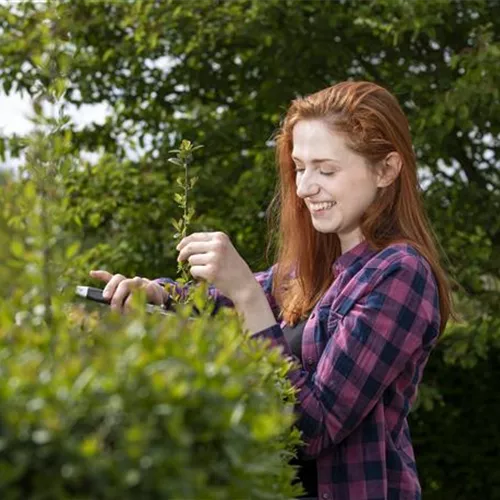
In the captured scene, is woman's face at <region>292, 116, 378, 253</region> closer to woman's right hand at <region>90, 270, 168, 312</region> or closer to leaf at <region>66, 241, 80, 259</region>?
woman's right hand at <region>90, 270, 168, 312</region>

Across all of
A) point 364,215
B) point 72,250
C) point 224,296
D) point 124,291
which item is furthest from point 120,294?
point 72,250

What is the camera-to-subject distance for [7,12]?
8.02m

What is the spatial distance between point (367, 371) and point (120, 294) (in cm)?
64

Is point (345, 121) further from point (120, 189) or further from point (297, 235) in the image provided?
point (120, 189)

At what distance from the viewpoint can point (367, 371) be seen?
9.68 ft

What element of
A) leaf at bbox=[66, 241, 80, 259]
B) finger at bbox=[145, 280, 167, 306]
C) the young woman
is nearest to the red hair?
the young woman

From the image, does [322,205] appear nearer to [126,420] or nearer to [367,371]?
[367,371]

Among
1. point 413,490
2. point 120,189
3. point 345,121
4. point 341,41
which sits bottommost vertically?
point 413,490

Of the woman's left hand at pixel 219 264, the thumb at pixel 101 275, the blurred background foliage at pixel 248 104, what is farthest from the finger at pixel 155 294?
the blurred background foliage at pixel 248 104

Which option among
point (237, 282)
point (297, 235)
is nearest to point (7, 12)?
point (297, 235)

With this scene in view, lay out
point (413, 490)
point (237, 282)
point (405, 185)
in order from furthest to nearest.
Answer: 1. point (405, 185)
2. point (413, 490)
3. point (237, 282)

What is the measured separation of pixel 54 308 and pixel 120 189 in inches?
244

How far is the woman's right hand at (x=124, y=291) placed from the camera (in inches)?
117

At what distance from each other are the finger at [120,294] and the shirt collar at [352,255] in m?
0.64
